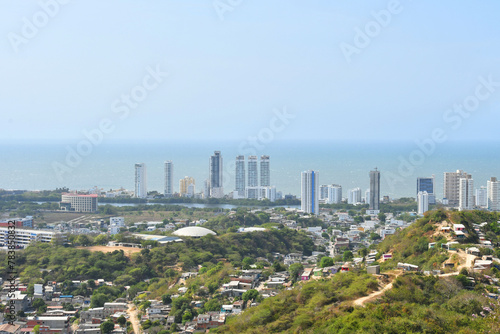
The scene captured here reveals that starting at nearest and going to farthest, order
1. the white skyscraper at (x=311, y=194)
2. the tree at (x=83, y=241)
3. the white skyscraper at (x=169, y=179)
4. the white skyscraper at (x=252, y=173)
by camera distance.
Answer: the tree at (x=83, y=241) < the white skyscraper at (x=311, y=194) < the white skyscraper at (x=252, y=173) < the white skyscraper at (x=169, y=179)

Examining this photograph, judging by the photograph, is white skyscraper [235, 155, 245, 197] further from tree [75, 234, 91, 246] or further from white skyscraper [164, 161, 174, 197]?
tree [75, 234, 91, 246]

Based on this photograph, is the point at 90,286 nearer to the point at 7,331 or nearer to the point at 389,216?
the point at 7,331

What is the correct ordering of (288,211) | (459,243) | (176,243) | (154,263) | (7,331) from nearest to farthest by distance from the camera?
(7,331) < (459,243) < (154,263) < (176,243) < (288,211)

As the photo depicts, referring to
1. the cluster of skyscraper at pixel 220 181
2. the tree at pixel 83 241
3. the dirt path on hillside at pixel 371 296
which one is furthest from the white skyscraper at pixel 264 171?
the dirt path on hillside at pixel 371 296

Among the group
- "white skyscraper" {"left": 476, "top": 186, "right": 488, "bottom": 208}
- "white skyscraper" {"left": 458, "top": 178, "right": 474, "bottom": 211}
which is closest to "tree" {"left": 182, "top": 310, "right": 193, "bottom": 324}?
"white skyscraper" {"left": 458, "top": 178, "right": 474, "bottom": 211}

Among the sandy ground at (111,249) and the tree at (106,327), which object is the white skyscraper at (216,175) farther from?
the tree at (106,327)

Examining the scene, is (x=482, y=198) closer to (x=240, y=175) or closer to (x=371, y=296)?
(x=240, y=175)

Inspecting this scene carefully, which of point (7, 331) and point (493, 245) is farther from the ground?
point (493, 245)

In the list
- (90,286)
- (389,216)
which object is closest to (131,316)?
(90,286)
